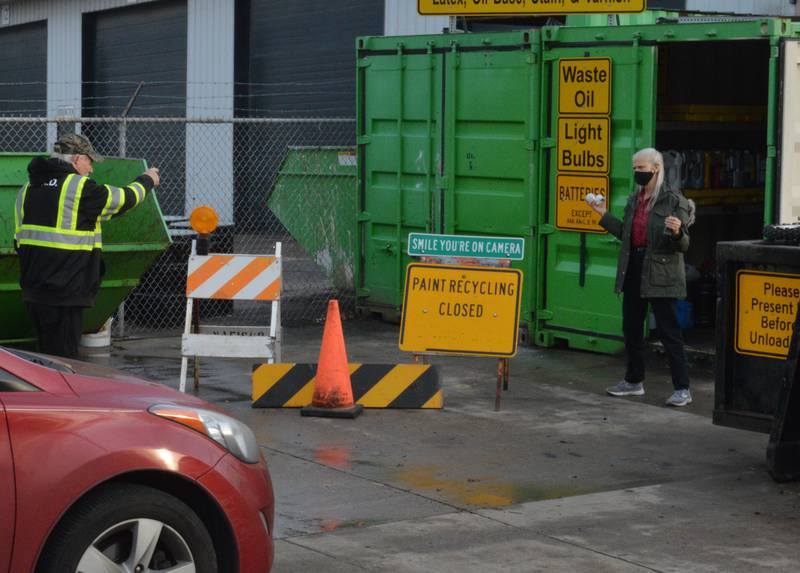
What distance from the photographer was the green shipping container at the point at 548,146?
11.6 m

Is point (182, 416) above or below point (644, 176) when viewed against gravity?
below

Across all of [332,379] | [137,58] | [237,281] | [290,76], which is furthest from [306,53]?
[332,379]

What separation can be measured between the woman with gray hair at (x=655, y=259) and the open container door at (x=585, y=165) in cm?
131

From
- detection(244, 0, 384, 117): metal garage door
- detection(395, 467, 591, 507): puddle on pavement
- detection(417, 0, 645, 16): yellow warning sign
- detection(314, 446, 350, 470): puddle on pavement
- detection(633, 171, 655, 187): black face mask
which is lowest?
detection(395, 467, 591, 507): puddle on pavement

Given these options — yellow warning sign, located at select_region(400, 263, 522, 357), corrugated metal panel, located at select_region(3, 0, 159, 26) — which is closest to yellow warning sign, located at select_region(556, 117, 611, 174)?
yellow warning sign, located at select_region(400, 263, 522, 357)

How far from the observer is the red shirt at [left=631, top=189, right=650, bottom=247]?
10148 mm

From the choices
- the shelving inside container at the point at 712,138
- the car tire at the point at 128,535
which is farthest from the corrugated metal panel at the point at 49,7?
the car tire at the point at 128,535

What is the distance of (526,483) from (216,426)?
116 inches

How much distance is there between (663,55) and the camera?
12906 mm

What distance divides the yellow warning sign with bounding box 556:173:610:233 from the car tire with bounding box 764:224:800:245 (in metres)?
3.53

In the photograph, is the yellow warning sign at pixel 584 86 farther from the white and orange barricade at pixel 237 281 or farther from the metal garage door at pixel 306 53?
the metal garage door at pixel 306 53

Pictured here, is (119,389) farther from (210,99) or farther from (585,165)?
(210,99)

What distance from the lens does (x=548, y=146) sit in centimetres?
1216

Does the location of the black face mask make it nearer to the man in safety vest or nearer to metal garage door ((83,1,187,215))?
the man in safety vest
